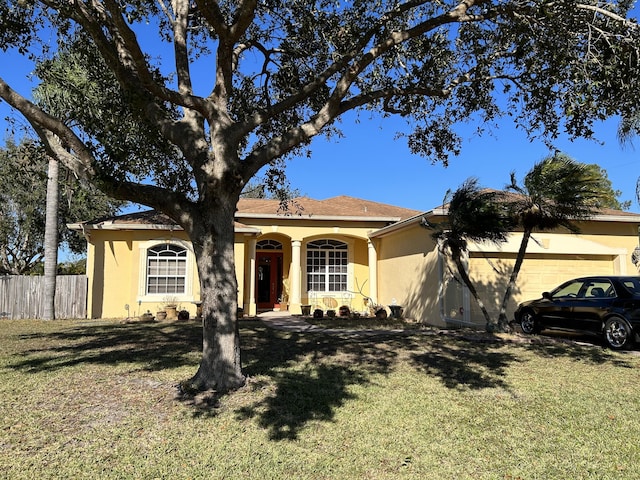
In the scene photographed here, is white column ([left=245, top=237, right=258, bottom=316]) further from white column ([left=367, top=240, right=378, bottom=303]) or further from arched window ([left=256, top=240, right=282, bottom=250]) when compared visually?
white column ([left=367, top=240, right=378, bottom=303])

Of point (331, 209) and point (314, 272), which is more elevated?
point (331, 209)

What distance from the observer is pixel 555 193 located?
10477 mm

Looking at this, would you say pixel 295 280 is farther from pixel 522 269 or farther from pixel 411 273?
pixel 522 269

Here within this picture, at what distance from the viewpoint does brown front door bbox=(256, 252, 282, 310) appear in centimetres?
1950

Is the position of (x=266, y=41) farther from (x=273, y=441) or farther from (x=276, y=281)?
(x=276, y=281)

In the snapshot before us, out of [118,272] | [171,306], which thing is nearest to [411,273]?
[171,306]

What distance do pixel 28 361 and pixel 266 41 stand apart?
25.3 feet

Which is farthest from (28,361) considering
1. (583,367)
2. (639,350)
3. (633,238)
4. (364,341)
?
(633,238)

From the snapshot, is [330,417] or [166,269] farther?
[166,269]

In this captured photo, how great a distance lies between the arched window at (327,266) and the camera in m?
18.8

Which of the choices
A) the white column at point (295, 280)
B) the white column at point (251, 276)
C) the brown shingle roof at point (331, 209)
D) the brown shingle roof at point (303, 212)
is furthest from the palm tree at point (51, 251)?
→ the white column at point (295, 280)

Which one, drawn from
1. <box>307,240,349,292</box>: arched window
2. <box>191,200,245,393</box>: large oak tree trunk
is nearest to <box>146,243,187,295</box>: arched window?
<box>307,240,349,292</box>: arched window

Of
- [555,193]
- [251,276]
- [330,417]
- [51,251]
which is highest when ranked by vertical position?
[555,193]

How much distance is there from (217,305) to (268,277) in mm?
13844
